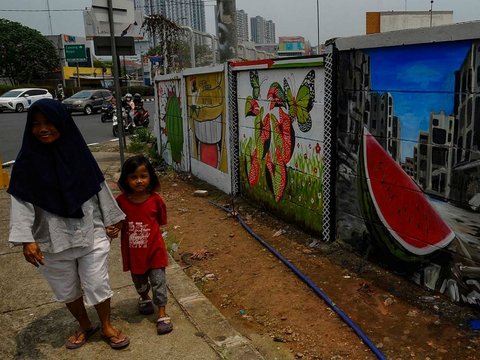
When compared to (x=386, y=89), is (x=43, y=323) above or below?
below

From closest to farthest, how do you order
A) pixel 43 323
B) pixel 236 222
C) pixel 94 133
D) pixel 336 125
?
pixel 43 323
pixel 336 125
pixel 236 222
pixel 94 133

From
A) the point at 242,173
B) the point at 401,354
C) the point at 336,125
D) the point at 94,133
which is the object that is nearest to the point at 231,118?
the point at 242,173

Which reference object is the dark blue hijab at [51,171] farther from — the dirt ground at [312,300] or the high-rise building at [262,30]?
the high-rise building at [262,30]

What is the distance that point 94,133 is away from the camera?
18.2 meters

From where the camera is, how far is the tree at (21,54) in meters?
55.2

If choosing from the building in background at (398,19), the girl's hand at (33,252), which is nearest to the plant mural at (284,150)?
the building in background at (398,19)

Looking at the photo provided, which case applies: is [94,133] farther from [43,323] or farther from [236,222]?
[43,323]

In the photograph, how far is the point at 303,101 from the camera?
5.15m

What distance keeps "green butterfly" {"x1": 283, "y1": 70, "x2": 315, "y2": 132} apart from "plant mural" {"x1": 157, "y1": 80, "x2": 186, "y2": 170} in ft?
14.1

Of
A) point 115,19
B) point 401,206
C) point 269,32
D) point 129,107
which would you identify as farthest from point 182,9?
point 401,206

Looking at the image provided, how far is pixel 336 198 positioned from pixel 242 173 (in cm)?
237

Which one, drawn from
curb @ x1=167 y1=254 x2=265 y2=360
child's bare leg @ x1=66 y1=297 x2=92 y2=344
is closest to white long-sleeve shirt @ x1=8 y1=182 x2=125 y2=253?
child's bare leg @ x1=66 y1=297 x2=92 y2=344

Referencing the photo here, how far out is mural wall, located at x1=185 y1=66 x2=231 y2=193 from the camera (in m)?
7.39

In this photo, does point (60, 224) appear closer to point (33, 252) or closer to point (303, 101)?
point (33, 252)
